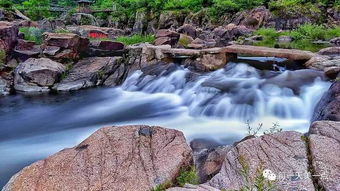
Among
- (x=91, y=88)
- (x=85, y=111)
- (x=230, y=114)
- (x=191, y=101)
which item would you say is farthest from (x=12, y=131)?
(x=230, y=114)

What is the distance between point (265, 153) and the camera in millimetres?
4086

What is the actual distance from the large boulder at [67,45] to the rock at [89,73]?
489mm

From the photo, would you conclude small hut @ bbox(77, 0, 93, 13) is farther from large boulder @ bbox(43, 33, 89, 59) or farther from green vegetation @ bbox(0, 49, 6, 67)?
green vegetation @ bbox(0, 49, 6, 67)

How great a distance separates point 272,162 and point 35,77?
1037cm

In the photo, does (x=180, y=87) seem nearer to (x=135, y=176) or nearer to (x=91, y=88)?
(x=91, y=88)

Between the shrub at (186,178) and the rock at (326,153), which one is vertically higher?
the rock at (326,153)

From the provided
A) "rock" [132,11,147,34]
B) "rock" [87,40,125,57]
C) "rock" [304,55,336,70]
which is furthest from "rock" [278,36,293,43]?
"rock" [132,11,147,34]

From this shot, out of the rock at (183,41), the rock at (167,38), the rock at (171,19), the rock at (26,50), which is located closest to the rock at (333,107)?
the rock at (26,50)

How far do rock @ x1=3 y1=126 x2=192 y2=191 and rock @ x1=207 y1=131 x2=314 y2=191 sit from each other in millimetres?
506

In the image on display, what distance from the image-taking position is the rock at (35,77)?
12164mm

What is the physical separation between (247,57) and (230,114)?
5.71 metres

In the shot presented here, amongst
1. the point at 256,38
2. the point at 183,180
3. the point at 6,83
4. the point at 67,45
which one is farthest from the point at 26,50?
the point at 256,38

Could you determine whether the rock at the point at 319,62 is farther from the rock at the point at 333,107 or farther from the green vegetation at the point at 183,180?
the green vegetation at the point at 183,180

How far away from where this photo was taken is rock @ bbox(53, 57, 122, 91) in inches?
492
